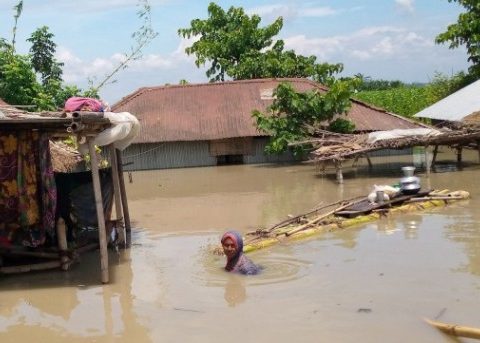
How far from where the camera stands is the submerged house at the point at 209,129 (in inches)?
874

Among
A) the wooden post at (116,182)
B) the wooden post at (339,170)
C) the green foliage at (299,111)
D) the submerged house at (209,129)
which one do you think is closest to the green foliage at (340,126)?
the green foliage at (299,111)

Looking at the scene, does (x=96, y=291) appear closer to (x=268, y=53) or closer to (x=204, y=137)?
(x=204, y=137)

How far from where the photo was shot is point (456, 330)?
5.34 meters

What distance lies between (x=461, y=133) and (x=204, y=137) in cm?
900

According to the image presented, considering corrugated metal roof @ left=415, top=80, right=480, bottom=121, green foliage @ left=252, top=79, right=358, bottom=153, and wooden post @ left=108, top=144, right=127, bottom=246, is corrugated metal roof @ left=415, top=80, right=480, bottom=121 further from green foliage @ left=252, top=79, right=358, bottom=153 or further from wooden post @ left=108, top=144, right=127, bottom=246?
wooden post @ left=108, top=144, right=127, bottom=246

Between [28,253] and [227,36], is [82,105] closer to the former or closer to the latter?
[28,253]

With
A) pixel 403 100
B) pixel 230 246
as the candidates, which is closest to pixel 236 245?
pixel 230 246

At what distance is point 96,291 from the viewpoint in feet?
24.6

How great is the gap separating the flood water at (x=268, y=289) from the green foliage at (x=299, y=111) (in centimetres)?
814

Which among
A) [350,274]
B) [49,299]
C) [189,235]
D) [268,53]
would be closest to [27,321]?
[49,299]

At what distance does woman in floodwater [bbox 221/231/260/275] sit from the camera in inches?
300

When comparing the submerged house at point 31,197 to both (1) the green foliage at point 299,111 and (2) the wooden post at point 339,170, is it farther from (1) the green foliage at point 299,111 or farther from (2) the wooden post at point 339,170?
(1) the green foliage at point 299,111

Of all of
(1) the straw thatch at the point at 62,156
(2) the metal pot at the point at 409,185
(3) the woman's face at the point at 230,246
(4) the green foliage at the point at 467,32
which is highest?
(4) the green foliage at the point at 467,32

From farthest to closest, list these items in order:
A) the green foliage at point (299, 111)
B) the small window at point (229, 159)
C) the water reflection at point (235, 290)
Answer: the small window at point (229, 159) < the green foliage at point (299, 111) < the water reflection at point (235, 290)
